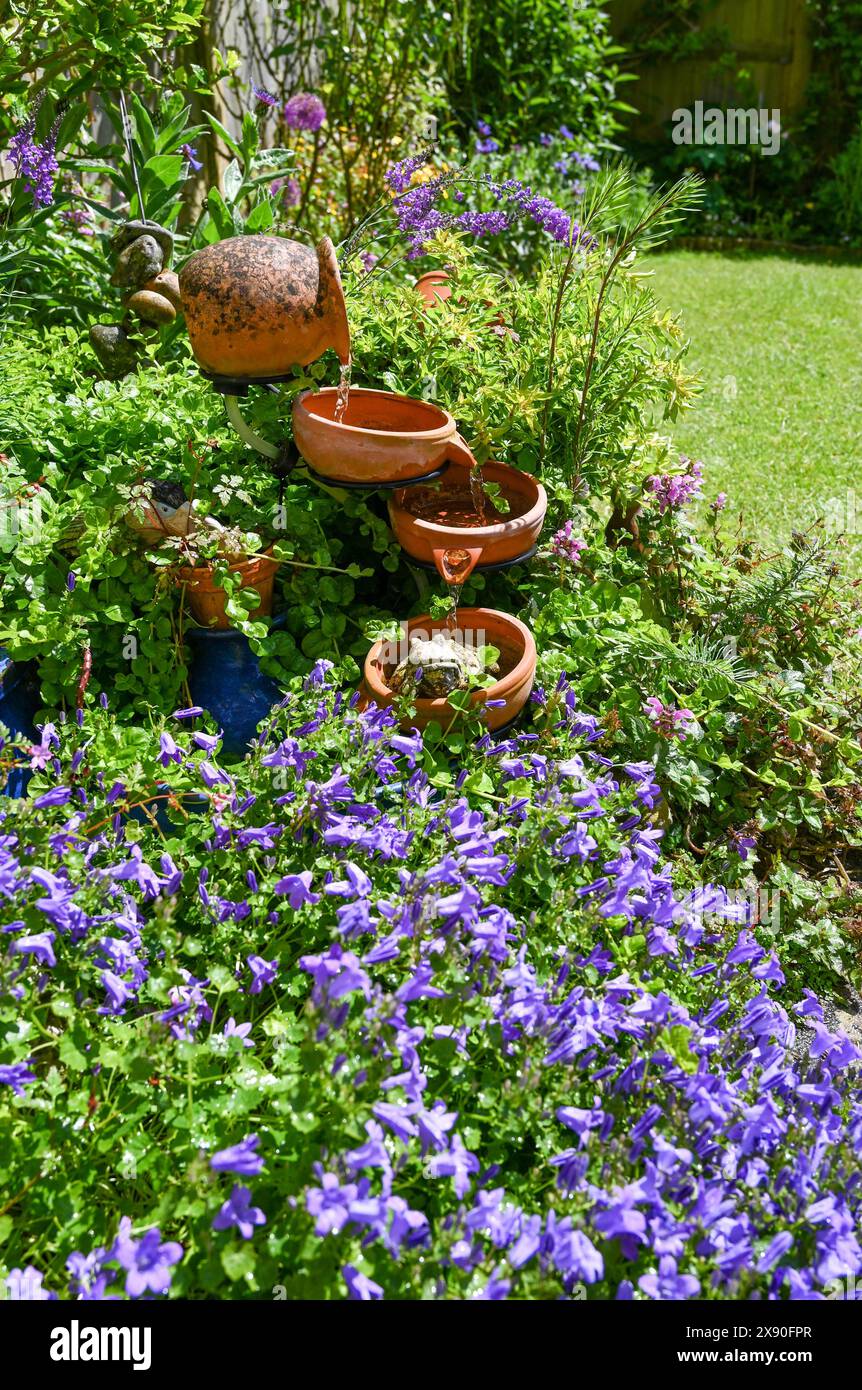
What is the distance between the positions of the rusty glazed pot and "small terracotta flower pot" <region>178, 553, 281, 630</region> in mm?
454

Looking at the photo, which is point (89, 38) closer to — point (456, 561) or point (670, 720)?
point (456, 561)

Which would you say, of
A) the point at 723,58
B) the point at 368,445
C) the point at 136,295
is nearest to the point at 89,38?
the point at 136,295

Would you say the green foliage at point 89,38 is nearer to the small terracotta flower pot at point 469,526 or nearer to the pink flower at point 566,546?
the small terracotta flower pot at point 469,526

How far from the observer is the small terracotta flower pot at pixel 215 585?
230cm

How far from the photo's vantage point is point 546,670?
239cm

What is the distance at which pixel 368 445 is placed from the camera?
2.32 m

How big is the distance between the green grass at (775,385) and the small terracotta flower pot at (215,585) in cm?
152

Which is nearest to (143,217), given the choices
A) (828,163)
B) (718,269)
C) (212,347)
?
(212,347)

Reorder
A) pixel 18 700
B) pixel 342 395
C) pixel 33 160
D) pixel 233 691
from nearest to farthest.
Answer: pixel 18 700, pixel 233 691, pixel 342 395, pixel 33 160

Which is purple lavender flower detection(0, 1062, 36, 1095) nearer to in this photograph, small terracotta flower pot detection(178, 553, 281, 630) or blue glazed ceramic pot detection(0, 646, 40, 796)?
blue glazed ceramic pot detection(0, 646, 40, 796)

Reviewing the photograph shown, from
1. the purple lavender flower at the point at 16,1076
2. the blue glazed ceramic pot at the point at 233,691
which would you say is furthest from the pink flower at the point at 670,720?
the purple lavender flower at the point at 16,1076

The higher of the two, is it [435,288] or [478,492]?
[435,288]

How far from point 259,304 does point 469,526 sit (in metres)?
0.69
